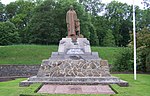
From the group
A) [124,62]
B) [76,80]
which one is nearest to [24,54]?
[124,62]

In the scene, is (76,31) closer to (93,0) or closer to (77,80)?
(77,80)

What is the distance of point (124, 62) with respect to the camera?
2784 cm

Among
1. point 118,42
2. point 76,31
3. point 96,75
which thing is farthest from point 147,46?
point 118,42

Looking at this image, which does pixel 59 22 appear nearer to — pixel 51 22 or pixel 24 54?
pixel 51 22

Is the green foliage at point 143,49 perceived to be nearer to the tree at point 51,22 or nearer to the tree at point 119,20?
the tree at point 51,22

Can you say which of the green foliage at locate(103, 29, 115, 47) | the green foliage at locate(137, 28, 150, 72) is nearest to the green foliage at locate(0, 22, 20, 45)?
the green foliage at locate(103, 29, 115, 47)

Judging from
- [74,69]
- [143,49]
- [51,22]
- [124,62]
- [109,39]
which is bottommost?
[124,62]

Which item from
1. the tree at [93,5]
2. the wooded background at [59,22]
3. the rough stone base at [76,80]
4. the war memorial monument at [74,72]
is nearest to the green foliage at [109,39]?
the wooded background at [59,22]

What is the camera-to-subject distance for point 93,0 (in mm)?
68375

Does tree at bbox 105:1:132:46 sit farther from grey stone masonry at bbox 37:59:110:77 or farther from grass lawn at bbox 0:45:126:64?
grey stone masonry at bbox 37:59:110:77

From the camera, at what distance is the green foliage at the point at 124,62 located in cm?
2759

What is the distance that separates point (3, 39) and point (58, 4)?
12.1 metres

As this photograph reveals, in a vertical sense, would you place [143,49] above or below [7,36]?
below

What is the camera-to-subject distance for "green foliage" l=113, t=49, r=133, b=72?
1086 inches
